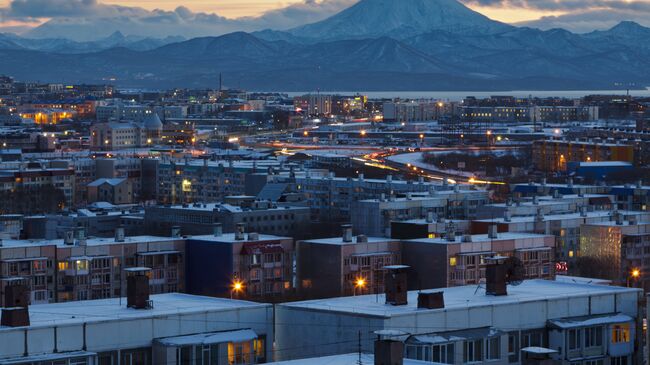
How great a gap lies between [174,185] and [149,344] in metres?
39.7

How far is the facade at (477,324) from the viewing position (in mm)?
15234

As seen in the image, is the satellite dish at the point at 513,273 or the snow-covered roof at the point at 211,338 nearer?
the snow-covered roof at the point at 211,338

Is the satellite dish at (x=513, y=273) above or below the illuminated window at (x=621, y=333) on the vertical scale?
above

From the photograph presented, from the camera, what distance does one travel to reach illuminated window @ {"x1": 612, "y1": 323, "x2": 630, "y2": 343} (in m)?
16.3

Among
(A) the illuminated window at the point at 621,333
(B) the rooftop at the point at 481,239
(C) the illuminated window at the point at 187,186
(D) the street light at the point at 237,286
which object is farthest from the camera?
(C) the illuminated window at the point at 187,186

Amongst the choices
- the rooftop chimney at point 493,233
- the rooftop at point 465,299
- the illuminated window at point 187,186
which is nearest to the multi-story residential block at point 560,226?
the rooftop chimney at point 493,233

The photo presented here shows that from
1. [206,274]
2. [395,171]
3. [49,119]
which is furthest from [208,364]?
[49,119]

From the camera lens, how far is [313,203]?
42.8m

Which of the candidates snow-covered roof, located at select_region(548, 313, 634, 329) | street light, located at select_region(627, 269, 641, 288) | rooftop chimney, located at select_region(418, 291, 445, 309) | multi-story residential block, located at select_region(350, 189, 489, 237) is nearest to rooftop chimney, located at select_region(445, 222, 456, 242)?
street light, located at select_region(627, 269, 641, 288)

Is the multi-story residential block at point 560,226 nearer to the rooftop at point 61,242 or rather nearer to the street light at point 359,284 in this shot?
the street light at point 359,284

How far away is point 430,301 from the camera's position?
613 inches

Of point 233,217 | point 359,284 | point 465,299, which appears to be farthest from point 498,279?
point 233,217

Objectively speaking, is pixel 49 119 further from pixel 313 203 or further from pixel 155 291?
pixel 155 291

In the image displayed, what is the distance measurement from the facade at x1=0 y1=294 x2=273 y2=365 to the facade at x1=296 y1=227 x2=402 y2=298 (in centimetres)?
901
